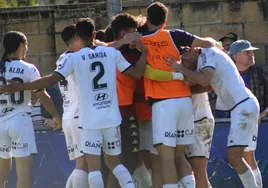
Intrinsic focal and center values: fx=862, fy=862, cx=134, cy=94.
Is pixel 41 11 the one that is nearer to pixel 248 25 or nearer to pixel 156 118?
pixel 248 25

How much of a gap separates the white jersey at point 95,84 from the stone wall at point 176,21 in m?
3.50

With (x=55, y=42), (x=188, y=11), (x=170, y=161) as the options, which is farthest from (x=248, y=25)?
(x=170, y=161)

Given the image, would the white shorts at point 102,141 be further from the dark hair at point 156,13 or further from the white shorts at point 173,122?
the dark hair at point 156,13

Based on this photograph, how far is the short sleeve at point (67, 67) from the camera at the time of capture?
9.06m

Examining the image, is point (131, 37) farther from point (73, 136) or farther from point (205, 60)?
point (73, 136)

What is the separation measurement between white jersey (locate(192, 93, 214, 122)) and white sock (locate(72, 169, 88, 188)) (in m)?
1.41

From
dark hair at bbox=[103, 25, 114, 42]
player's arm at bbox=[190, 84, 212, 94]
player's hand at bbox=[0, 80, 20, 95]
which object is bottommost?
player's arm at bbox=[190, 84, 212, 94]

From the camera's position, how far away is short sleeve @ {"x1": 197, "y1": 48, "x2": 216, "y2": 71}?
30.5ft

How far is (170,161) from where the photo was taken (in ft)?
30.1

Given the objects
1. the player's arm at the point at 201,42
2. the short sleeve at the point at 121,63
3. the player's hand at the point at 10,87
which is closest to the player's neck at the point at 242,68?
the player's arm at the point at 201,42

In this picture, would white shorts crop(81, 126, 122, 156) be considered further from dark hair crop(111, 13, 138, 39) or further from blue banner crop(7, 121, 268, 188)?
blue banner crop(7, 121, 268, 188)

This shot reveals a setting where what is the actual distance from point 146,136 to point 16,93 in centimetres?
155

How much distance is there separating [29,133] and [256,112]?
8.40ft

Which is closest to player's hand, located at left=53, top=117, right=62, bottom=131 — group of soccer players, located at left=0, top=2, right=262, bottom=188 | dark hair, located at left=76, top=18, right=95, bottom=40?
group of soccer players, located at left=0, top=2, right=262, bottom=188
